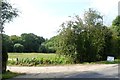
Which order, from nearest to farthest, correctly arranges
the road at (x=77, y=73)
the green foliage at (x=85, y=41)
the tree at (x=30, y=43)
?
1. the road at (x=77, y=73)
2. the green foliage at (x=85, y=41)
3. the tree at (x=30, y=43)

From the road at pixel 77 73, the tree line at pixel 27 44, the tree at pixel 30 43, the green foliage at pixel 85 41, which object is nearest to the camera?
the road at pixel 77 73

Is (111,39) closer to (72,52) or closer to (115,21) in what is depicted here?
(72,52)

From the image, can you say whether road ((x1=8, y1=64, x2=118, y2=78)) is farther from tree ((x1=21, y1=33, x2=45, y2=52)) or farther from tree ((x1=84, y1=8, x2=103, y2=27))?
tree ((x1=21, y1=33, x2=45, y2=52))

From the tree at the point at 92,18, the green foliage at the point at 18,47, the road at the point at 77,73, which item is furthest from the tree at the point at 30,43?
the road at the point at 77,73

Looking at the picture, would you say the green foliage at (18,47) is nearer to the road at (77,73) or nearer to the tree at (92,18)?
the tree at (92,18)

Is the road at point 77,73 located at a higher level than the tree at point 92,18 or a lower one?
lower

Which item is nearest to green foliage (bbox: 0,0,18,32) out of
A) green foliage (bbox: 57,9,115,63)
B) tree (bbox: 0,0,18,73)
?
tree (bbox: 0,0,18,73)

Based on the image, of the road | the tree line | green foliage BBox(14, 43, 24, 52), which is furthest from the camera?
the tree line

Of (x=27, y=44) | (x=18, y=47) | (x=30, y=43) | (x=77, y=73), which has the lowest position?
(x=77, y=73)

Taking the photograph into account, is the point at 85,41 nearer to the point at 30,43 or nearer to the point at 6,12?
the point at 6,12

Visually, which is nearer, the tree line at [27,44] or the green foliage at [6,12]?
the green foliage at [6,12]

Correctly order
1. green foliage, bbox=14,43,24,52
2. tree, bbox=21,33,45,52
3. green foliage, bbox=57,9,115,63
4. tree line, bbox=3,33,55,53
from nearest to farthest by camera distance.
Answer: green foliage, bbox=57,9,115,63, green foliage, bbox=14,43,24,52, tree line, bbox=3,33,55,53, tree, bbox=21,33,45,52

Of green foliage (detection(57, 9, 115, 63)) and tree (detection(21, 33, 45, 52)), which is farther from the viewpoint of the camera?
tree (detection(21, 33, 45, 52))

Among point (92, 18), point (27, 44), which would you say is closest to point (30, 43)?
point (27, 44)
